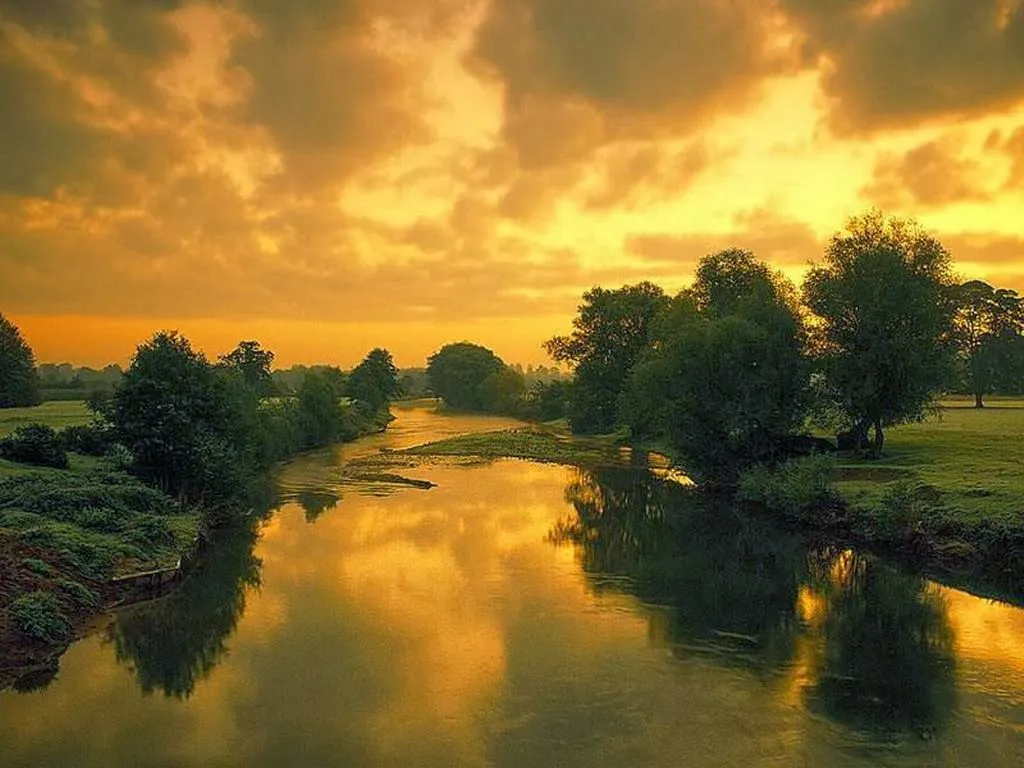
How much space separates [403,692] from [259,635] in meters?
6.89

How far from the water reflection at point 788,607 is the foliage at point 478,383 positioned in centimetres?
11157

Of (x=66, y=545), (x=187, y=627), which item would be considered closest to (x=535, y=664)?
(x=187, y=627)

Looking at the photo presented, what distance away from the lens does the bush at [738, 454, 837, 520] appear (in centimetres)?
4153

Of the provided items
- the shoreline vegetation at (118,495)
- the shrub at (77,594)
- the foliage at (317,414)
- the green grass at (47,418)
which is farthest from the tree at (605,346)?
the shrub at (77,594)

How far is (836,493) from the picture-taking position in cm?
4131

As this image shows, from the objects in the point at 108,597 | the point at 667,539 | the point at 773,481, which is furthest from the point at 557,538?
the point at 108,597

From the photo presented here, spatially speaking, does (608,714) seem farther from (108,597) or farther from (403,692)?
(108,597)

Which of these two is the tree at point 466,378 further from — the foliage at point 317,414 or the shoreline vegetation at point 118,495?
the shoreline vegetation at point 118,495

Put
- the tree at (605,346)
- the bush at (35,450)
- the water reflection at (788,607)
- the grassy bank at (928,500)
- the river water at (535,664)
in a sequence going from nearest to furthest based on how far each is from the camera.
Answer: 1. the river water at (535,664)
2. the water reflection at (788,607)
3. the grassy bank at (928,500)
4. the bush at (35,450)
5. the tree at (605,346)

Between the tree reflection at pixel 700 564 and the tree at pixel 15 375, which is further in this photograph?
the tree at pixel 15 375

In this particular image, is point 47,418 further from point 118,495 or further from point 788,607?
point 788,607

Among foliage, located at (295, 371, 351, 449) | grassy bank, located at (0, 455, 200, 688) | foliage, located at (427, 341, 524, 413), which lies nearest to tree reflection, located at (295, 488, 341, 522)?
grassy bank, located at (0, 455, 200, 688)

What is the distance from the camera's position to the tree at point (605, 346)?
321ft

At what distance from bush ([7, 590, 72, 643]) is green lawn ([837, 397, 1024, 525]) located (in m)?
34.7
